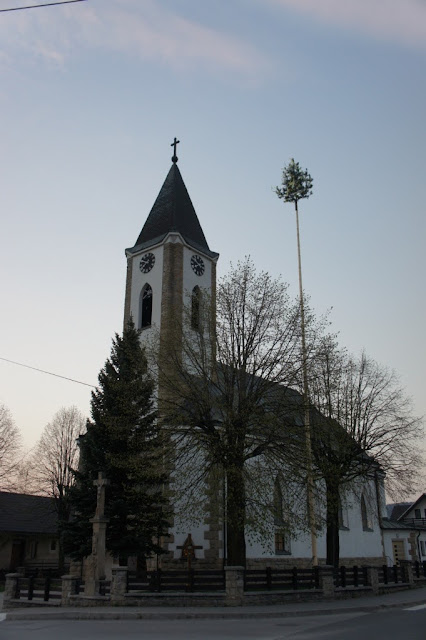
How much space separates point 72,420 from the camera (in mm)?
44875

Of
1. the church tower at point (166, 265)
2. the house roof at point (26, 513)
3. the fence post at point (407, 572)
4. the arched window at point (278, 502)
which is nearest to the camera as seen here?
the arched window at point (278, 502)

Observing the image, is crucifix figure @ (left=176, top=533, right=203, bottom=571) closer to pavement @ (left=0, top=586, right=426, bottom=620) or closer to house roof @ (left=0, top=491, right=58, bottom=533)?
pavement @ (left=0, top=586, right=426, bottom=620)

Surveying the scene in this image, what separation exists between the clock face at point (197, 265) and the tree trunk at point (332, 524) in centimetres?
1479

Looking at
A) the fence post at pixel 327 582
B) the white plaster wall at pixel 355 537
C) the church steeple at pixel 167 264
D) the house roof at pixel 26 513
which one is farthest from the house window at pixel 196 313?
the house roof at pixel 26 513

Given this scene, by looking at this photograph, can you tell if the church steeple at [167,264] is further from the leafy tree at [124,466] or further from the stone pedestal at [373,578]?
the stone pedestal at [373,578]

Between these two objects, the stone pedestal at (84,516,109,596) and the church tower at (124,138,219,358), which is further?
the church tower at (124,138,219,358)

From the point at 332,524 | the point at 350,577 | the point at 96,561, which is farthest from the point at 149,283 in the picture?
the point at 350,577

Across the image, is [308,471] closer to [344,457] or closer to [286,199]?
[344,457]

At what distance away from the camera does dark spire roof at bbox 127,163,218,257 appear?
33.3 meters

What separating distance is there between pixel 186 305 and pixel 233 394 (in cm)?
649

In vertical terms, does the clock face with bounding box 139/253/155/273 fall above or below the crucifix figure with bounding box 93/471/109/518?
above

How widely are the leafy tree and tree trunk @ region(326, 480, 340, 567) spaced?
6.64m

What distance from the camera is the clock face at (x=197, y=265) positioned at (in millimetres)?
32844

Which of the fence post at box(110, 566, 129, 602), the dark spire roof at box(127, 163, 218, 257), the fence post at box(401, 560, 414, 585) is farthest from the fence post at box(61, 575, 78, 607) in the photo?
the dark spire roof at box(127, 163, 218, 257)
